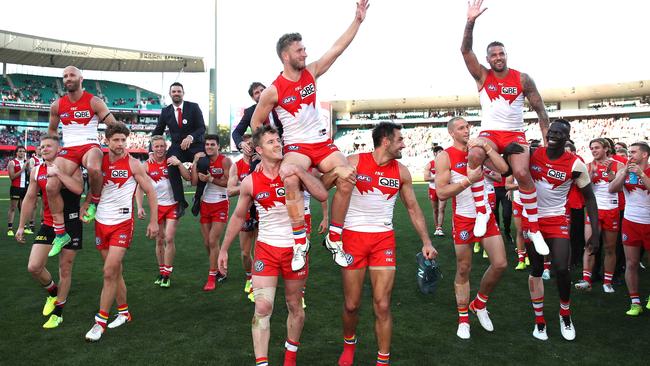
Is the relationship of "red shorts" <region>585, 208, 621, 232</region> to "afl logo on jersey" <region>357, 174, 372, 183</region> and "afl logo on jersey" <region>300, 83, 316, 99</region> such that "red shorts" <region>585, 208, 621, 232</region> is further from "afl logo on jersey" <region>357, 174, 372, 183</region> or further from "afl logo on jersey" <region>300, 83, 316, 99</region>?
"afl logo on jersey" <region>300, 83, 316, 99</region>

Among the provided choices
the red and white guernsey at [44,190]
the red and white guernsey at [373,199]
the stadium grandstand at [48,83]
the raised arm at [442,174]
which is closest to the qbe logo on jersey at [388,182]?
the red and white guernsey at [373,199]

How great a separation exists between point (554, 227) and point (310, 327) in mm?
3239

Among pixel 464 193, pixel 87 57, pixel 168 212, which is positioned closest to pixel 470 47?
pixel 464 193

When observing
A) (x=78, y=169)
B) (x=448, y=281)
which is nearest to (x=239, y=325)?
(x=78, y=169)

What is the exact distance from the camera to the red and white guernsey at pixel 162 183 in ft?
26.9

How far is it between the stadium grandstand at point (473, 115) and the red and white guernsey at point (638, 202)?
120 feet

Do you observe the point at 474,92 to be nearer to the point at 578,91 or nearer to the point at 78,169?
the point at 578,91

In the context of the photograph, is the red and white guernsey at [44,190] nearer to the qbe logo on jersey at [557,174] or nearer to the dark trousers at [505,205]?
the qbe logo on jersey at [557,174]

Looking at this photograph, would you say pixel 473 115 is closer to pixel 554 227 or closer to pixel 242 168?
pixel 242 168

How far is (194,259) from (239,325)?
4.54 m

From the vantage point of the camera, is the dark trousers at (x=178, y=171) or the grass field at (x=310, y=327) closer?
the grass field at (x=310, y=327)

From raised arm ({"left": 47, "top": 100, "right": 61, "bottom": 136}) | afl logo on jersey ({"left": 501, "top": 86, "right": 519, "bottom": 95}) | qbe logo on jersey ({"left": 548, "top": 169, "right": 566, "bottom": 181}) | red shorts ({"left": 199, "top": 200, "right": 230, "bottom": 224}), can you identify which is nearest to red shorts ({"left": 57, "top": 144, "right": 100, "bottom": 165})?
raised arm ({"left": 47, "top": 100, "right": 61, "bottom": 136})

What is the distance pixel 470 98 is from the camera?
2454 inches

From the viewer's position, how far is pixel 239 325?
593cm
